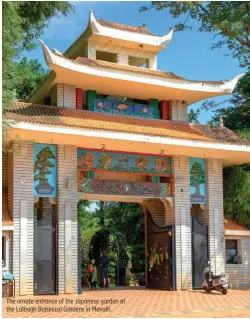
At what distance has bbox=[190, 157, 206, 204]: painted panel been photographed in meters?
18.5

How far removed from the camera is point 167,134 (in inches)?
695

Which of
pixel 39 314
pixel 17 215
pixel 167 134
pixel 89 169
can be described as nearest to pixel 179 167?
pixel 167 134

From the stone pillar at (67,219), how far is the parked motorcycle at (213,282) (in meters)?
3.81

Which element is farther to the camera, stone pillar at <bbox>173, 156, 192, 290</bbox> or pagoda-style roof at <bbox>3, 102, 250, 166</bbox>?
stone pillar at <bbox>173, 156, 192, 290</bbox>

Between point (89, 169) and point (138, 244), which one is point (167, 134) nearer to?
point (89, 169)

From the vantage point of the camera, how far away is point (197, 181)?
61.1ft

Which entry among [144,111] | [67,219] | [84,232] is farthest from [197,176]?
[84,232]

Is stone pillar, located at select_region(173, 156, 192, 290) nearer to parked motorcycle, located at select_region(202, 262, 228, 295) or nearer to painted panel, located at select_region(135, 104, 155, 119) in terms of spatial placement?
parked motorcycle, located at select_region(202, 262, 228, 295)

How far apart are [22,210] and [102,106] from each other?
440cm

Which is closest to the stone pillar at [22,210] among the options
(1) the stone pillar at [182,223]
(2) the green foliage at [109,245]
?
(1) the stone pillar at [182,223]

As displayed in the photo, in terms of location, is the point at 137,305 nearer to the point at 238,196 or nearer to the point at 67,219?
the point at 67,219

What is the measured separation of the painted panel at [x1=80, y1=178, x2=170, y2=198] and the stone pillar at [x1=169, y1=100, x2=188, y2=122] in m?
2.39

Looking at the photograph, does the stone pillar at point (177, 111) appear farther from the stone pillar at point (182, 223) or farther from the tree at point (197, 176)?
the tree at point (197, 176)

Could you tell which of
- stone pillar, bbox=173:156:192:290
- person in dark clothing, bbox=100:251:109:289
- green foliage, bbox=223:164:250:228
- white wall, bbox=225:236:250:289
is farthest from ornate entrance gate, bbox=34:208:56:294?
green foliage, bbox=223:164:250:228
